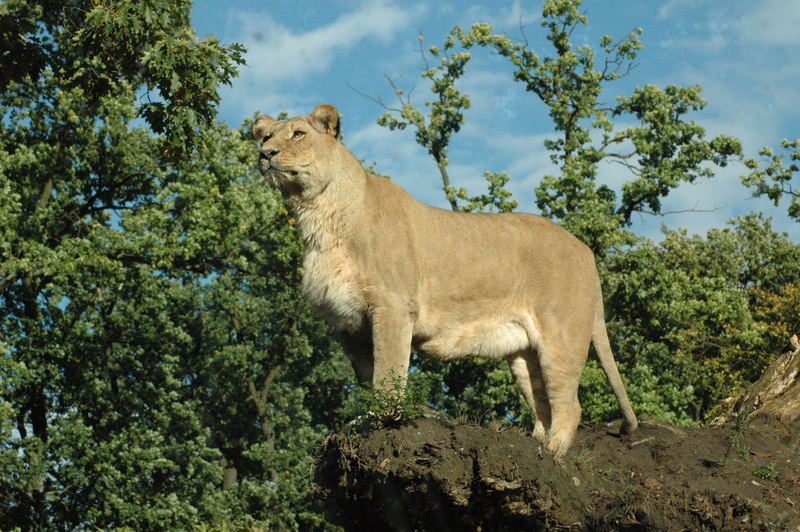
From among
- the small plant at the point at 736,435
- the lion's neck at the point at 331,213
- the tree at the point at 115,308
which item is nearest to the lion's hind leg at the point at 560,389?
the small plant at the point at 736,435

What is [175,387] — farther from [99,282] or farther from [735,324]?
[735,324]

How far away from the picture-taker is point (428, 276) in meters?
10.6

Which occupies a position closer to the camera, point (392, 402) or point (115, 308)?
point (392, 402)

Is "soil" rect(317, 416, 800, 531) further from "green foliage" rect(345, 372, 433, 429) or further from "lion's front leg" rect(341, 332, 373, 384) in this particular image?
"lion's front leg" rect(341, 332, 373, 384)

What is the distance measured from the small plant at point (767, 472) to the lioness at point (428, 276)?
1826mm

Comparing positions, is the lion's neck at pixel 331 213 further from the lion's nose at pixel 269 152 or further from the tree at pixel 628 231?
the tree at pixel 628 231

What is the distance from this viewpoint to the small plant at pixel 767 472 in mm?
11039

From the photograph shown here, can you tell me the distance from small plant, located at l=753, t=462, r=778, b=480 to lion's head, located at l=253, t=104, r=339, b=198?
229 inches

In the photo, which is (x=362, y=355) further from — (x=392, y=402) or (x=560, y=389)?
(x=560, y=389)

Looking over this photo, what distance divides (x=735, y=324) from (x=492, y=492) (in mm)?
22596

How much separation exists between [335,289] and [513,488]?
2671mm

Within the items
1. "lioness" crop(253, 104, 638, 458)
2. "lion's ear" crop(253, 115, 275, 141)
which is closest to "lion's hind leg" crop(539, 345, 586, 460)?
"lioness" crop(253, 104, 638, 458)

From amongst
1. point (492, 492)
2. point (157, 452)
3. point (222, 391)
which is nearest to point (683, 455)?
point (492, 492)

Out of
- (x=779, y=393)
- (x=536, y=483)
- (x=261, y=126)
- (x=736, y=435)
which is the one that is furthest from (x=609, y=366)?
(x=261, y=126)
